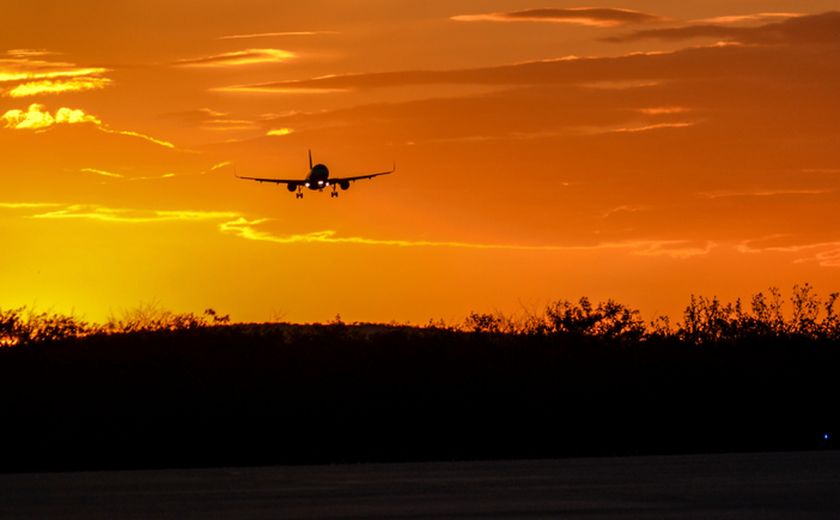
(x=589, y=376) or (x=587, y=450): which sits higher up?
(x=589, y=376)

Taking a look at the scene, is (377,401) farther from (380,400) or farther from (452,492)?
(452,492)

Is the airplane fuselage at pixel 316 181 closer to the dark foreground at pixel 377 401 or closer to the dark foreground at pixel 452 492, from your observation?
the dark foreground at pixel 377 401

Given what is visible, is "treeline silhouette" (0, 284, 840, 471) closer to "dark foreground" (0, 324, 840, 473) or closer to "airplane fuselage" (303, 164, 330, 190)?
"dark foreground" (0, 324, 840, 473)

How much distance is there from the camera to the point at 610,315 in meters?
88.1

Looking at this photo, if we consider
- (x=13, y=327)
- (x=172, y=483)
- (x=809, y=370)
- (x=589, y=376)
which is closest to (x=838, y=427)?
(x=809, y=370)

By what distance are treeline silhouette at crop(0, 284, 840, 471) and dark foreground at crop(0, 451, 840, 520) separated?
682 cm

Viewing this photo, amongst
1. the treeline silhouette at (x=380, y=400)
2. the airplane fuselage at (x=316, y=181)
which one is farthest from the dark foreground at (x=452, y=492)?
the airplane fuselage at (x=316, y=181)

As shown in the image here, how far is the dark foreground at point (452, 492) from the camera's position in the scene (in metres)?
26.5

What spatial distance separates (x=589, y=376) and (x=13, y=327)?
34.3 metres

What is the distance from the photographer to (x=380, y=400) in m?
55.3

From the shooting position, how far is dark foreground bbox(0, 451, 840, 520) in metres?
26.5

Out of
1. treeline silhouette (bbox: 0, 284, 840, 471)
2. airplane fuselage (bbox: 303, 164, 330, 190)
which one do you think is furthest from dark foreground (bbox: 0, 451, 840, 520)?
A: airplane fuselage (bbox: 303, 164, 330, 190)

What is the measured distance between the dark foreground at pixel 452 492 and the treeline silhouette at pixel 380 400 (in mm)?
6819

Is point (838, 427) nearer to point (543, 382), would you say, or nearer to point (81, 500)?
point (543, 382)
